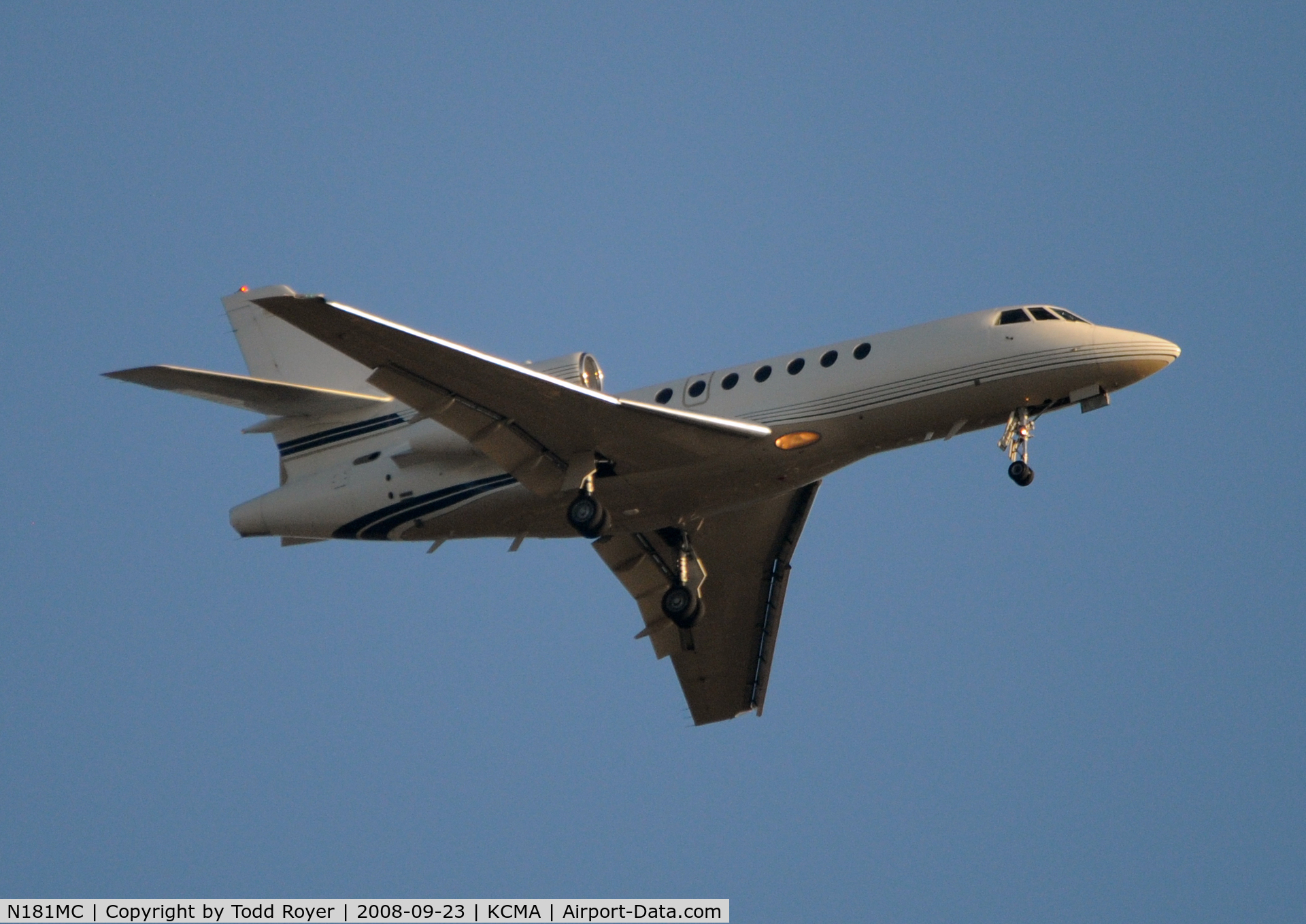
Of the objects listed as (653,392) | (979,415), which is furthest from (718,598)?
(979,415)

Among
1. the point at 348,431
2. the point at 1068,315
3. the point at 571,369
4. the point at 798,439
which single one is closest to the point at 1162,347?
the point at 1068,315

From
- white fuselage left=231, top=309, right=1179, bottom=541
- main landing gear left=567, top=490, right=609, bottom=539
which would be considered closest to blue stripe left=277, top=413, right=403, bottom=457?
white fuselage left=231, top=309, right=1179, bottom=541

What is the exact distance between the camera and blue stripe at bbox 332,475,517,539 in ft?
72.1

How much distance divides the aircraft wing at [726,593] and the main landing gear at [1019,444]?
3.65 meters

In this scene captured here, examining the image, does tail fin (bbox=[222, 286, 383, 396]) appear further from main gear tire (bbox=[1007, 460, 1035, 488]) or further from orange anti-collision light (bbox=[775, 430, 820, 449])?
main gear tire (bbox=[1007, 460, 1035, 488])

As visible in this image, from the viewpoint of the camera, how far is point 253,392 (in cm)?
2214

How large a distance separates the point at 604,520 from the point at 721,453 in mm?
1863

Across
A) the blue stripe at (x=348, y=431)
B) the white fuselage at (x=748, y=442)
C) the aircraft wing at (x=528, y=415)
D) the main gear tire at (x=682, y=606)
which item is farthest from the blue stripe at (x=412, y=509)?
the main gear tire at (x=682, y=606)

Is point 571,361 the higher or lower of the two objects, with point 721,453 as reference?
higher

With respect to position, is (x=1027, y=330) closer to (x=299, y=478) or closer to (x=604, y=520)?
(x=604, y=520)

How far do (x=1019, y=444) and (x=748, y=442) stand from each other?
12.0ft

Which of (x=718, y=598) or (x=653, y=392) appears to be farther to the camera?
(x=718, y=598)

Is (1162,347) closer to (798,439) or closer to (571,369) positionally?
(798,439)

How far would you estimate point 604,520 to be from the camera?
21.2m
